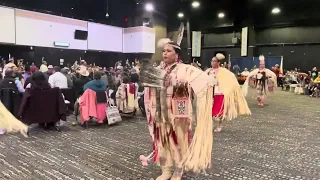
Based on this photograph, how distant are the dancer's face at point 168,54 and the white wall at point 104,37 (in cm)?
1372

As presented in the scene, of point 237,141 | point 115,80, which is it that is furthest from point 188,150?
point 115,80

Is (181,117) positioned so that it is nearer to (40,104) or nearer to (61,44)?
(40,104)

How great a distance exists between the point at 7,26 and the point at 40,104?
8367 millimetres

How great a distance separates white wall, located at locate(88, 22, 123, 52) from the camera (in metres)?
15.7

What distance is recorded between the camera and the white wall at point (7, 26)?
11.3 meters

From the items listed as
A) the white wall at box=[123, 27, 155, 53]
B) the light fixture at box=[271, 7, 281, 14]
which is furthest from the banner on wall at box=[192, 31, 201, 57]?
the light fixture at box=[271, 7, 281, 14]

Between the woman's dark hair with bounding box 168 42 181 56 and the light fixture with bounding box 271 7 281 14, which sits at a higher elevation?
the light fixture with bounding box 271 7 281 14

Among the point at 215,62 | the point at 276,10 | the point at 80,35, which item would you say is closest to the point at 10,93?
the point at 215,62

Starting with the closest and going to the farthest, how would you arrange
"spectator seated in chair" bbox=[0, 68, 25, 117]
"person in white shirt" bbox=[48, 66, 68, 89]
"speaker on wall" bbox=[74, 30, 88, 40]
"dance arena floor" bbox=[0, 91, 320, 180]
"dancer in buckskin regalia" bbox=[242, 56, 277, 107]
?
"dance arena floor" bbox=[0, 91, 320, 180], "spectator seated in chair" bbox=[0, 68, 25, 117], "person in white shirt" bbox=[48, 66, 68, 89], "dancer in buckskin regalia" bbox=[242, 56, 277, 107], "speaker on wall" bbox=[74, 30, 88, 40]

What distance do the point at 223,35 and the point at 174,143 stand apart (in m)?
18.4

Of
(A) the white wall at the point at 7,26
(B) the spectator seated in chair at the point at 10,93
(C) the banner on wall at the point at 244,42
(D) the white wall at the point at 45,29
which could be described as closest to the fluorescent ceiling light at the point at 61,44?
(D) the white wall at the point at 45,29

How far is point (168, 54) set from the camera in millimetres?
2527

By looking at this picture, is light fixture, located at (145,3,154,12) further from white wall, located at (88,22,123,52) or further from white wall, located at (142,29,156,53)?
white wall, located at (88,22,123,52)

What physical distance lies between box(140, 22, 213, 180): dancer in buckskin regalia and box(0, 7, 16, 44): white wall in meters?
10.8
